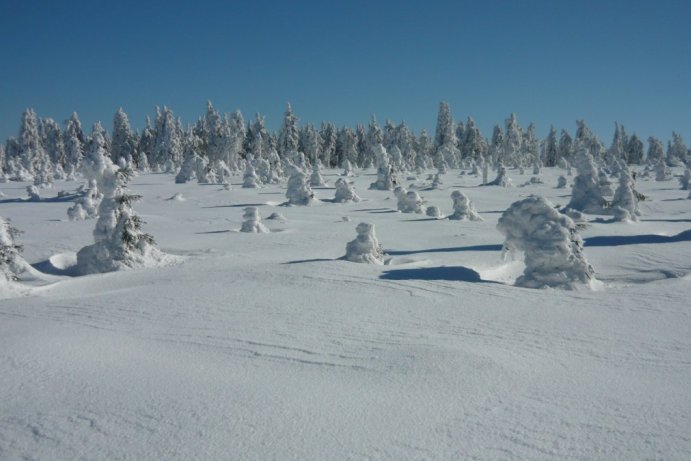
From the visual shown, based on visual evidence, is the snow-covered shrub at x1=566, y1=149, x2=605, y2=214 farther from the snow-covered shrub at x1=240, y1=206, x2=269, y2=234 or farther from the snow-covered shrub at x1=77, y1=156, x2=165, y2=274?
the snow-covered shrub at x1=77, y1=156, x2=165, y2=274

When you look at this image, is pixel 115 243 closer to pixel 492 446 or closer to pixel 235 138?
pixel 492 446

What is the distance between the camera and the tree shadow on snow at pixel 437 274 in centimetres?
939

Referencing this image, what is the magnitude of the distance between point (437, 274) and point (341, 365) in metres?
4.88

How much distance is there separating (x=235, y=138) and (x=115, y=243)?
59071mm

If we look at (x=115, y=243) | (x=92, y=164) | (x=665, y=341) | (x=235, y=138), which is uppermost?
(x=235, y=138)

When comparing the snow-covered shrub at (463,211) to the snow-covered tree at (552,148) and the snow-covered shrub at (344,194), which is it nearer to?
the snow-covered shrub at (344,194)

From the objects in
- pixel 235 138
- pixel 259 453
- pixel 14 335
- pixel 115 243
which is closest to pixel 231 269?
pixel 115 243

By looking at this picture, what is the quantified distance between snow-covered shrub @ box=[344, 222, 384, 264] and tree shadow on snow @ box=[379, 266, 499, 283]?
61.3 inches

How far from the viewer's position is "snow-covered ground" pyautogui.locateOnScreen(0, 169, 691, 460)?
12.3ft

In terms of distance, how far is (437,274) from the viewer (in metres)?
9.77

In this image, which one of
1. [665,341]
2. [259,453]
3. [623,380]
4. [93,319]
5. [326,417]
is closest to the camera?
[259,453]

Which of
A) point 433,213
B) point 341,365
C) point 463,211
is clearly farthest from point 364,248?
point 433,213

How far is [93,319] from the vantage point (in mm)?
7184

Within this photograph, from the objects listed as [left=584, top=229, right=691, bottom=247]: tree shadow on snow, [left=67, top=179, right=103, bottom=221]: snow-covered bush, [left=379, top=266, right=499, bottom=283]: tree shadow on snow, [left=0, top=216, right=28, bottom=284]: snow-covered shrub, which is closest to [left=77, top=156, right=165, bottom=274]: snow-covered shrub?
[left=0, top=216, right=28, bottom=284]: snow-covered shrub
